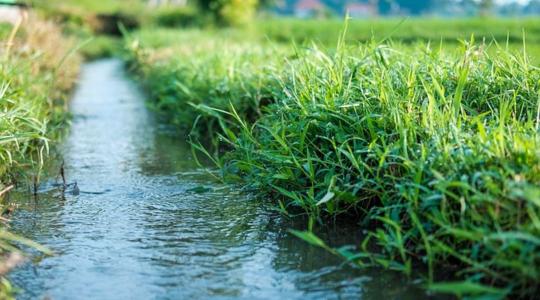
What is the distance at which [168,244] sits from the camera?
→ 3355 mm

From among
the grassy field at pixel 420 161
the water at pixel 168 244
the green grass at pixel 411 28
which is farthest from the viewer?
the green grass at pixel 411 28

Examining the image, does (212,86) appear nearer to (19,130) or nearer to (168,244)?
(19,130)

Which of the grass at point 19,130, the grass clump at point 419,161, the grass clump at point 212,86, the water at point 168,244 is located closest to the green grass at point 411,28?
the grass clump at point 212,86

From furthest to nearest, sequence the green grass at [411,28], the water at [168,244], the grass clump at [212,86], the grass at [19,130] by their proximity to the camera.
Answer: the green grass at [411,28], the grass clump at [212,86], the grass at [19,130], the water at [168,244]

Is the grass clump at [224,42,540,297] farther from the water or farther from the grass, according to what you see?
the grass

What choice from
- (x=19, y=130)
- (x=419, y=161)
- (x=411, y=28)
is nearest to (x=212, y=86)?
(x=19, y=130)

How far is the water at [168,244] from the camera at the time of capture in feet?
9.15

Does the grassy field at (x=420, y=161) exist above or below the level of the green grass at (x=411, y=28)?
above

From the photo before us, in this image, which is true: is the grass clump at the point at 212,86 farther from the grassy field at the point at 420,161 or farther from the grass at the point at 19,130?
the grass at the point at 19,130

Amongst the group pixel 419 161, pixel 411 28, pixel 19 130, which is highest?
pixel 419 161

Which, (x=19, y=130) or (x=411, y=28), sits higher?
(x=19, y=130)

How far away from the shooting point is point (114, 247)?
3.30 m

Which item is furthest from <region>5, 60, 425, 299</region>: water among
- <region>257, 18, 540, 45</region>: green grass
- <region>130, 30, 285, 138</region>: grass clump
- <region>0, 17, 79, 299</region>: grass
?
<region>257, 18, 540, 45</region>: green grass

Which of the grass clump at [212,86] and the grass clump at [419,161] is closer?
the grass clump at [419,161]
